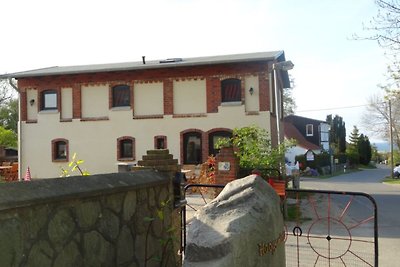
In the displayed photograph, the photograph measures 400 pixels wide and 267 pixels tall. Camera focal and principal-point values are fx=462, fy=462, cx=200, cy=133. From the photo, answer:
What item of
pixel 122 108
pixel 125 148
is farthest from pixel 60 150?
pixel 122 108

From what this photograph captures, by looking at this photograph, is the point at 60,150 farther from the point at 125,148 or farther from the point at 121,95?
the point at 121,95

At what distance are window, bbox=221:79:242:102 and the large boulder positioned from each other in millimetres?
19463

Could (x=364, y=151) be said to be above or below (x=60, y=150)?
below

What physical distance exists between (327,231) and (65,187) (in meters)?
8.66

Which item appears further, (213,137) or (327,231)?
(213,137)

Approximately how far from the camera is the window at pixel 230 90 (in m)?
24.0

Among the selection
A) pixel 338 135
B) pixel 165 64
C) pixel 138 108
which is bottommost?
pixel 338 135

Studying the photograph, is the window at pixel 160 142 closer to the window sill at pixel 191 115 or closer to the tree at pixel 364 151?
the window sill at pixel 191 115

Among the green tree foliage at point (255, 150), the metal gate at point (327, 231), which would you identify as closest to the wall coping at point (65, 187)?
the metal gate at point (327, 231)

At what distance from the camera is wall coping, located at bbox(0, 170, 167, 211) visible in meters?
3.14

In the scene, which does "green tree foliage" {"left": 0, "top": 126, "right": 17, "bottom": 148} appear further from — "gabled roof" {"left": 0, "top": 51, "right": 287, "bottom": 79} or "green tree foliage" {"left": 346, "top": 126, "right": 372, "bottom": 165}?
"green tree foliage" {"left": 346, "top": 126, "right": 372, "bottom": 165}

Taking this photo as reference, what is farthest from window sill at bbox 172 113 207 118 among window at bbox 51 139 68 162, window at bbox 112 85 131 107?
window at bbox 51 139 68 162

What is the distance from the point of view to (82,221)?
396cm

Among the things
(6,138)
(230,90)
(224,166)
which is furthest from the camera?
(6,138)
